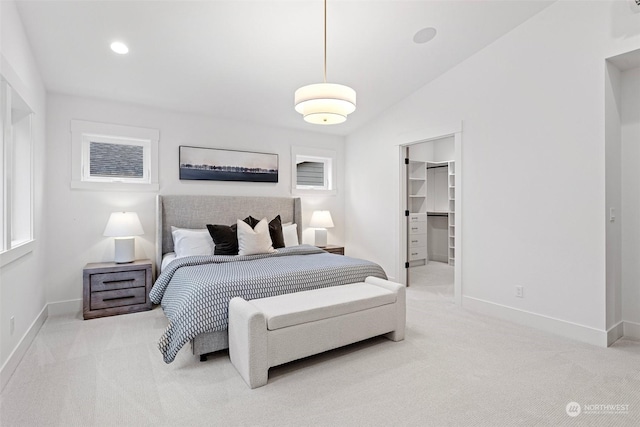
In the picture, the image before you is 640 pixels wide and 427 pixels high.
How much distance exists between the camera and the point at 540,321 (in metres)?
3.15

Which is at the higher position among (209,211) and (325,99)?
(325,99)

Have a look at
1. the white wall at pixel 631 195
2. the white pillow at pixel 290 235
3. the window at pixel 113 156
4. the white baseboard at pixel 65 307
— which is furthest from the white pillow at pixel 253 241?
the white wall at pixel 631 195

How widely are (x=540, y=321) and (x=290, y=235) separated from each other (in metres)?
2.97

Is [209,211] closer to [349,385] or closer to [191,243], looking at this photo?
[191,243]

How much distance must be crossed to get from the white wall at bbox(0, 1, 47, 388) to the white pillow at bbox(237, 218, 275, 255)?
6.00 ft

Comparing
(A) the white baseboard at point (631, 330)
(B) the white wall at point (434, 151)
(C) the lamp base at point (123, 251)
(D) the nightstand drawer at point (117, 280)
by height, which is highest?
(B) the white wall at point (434, 151)

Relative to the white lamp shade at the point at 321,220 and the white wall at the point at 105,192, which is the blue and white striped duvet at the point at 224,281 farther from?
the white lamp shade at the point at 321,220

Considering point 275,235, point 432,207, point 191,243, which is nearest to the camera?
point 191,243

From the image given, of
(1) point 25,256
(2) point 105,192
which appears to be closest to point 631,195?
(1) point 25,256

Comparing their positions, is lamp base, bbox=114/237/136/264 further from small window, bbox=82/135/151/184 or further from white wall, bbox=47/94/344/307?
small window, bbox=82/135/151/184

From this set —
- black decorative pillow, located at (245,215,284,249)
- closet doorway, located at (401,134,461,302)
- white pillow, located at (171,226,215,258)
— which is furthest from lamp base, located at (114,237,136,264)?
closet doorway, located at (401,134,461,302)

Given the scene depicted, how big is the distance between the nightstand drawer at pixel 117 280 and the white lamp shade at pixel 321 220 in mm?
2444

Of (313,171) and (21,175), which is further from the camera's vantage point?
(313,171)

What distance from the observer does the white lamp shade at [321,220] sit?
5113mm
